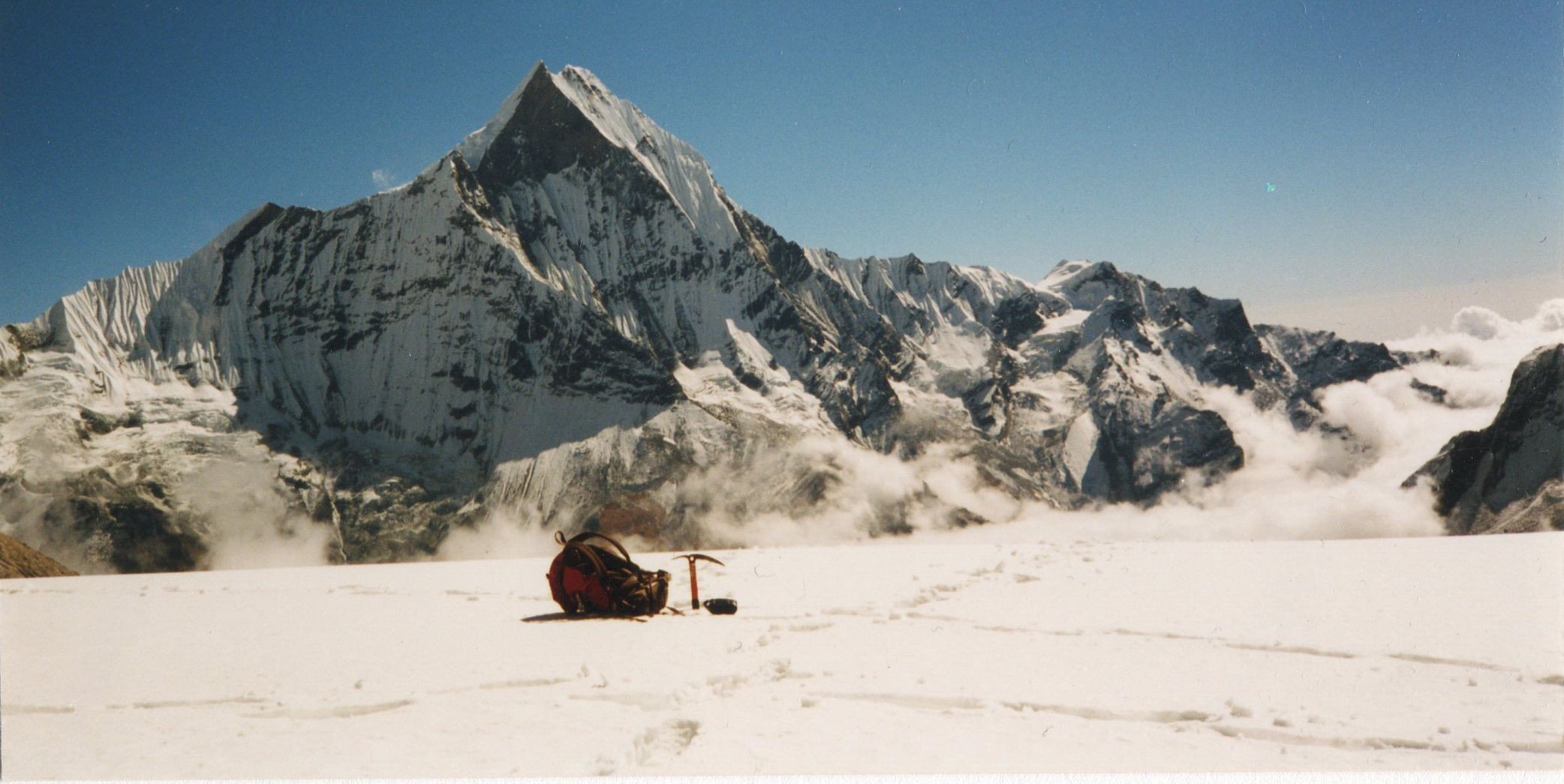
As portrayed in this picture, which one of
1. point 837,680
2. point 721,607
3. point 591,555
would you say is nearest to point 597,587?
point 591,555

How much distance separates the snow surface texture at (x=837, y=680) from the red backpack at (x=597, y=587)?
1.99ft

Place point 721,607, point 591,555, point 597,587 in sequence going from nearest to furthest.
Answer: point 721,607, point 597,587, point 591,555

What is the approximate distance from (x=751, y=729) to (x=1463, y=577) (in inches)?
625

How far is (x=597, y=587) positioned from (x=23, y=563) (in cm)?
2365

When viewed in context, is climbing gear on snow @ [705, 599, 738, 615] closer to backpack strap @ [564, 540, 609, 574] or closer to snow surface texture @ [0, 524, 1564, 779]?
snow surface texture @ [0, 524, 1564, 779]

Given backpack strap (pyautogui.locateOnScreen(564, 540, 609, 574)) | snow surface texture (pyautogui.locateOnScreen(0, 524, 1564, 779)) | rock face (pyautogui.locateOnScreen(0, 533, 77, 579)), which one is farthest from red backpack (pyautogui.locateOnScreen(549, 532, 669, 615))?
rock face (pyautogui.locateOnScreen(0, 533, 77, 579))

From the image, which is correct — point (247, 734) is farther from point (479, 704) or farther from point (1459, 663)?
point (1459, 663)

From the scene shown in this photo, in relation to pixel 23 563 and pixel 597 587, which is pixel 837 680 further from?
pixel 23 563

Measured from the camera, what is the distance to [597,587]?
56.0 feet

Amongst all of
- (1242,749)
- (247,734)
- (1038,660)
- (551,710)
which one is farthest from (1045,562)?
(247,734)

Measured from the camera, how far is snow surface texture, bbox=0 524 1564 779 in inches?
365

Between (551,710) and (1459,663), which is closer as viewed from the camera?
(551,710)

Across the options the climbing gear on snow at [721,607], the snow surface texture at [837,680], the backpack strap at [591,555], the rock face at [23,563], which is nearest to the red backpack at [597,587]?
the backpack strap at [591,555]

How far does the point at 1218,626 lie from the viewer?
47.0 ft
